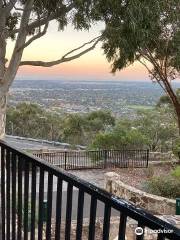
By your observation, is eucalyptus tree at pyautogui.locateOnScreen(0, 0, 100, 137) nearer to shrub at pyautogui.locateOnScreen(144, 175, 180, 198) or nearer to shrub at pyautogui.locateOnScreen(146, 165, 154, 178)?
shrub at pyautogui.locateOnScreen(144, 175, 180, 198)

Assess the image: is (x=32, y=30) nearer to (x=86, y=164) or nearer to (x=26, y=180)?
(x=26, y=180)


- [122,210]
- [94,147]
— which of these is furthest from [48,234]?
[94,147]

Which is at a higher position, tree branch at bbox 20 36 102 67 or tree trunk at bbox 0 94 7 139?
tree branch at bbox 20 36 102 67

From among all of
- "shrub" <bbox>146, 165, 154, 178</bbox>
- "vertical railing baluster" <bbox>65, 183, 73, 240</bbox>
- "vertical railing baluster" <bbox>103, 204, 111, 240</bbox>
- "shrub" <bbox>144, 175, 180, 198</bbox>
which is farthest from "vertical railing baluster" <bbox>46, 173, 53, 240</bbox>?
"shrub" <bbox>146, 165, 154, 178</bbox>

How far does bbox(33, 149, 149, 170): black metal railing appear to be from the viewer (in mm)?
17172

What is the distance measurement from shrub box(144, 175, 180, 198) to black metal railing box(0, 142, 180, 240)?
32.1 feet

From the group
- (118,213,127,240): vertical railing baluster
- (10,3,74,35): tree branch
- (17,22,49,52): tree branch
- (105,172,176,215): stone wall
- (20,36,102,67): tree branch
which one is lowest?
(105,172,176,215): stone wall

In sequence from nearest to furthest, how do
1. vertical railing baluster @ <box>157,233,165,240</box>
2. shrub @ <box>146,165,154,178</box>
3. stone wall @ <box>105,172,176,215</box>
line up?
vertical railing baluster @ <box>157,233,165,240</box> < stone wall @ <box>105,172,176,215</box> < shrub @ <box>146,165,154,178</box>

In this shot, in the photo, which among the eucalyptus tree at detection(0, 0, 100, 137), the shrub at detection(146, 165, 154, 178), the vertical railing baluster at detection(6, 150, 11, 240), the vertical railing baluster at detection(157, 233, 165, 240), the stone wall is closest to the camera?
the vertical railing baluster at detection(157, 233, 165, 240)

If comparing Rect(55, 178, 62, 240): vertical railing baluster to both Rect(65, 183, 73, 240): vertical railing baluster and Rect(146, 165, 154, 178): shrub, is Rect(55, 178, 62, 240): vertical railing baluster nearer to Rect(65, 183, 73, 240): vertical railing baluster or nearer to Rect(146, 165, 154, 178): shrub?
Rect(65, 183, 73, 240): vertical railing baluster

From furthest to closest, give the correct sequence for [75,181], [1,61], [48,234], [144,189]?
[144,189] → [1,61] → [48,234] → [75,181]

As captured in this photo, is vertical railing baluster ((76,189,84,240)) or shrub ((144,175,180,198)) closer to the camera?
vertical railing baluster ((76,189,84,240))

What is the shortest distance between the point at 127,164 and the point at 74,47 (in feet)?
30.0

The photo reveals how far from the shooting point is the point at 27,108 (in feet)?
114
